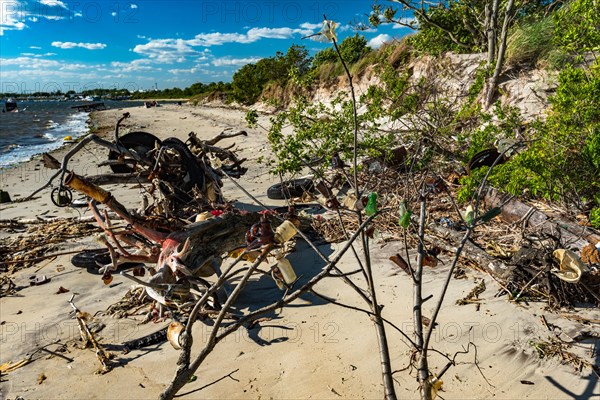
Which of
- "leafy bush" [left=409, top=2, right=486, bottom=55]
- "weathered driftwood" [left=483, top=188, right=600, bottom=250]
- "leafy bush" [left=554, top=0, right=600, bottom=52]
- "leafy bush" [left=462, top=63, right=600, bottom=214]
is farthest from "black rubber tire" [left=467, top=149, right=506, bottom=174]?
"leafy bush" [left=409, top=2, right=486, bottom=55]

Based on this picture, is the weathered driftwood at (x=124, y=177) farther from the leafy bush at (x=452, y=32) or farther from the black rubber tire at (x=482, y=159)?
the leafy bush at (x=452, y=32)

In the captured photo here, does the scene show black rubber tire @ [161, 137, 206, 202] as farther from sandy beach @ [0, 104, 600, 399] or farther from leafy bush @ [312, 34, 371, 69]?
leafy bush @ [312, 34, 371, 69]

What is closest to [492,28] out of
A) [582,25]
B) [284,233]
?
[582,25]

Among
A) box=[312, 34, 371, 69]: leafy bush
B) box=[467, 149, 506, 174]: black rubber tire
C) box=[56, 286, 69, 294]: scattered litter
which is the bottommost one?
box=[56, 286, 69, 294]: scattered litter

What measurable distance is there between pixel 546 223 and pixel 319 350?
3019 mm

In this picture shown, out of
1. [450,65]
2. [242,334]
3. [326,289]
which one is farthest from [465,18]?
[242,334]

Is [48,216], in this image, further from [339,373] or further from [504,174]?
[504,174]

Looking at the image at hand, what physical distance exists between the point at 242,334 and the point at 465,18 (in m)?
10.9

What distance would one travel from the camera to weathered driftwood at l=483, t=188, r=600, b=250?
388cm

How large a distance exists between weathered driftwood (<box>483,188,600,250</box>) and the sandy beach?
114 centimetres

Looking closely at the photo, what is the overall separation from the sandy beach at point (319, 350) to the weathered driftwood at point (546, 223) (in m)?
1.14

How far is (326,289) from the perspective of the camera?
3.89 m

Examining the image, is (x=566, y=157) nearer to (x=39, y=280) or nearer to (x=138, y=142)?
(x=138, y=142)

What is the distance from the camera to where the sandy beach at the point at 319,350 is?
2498mm
